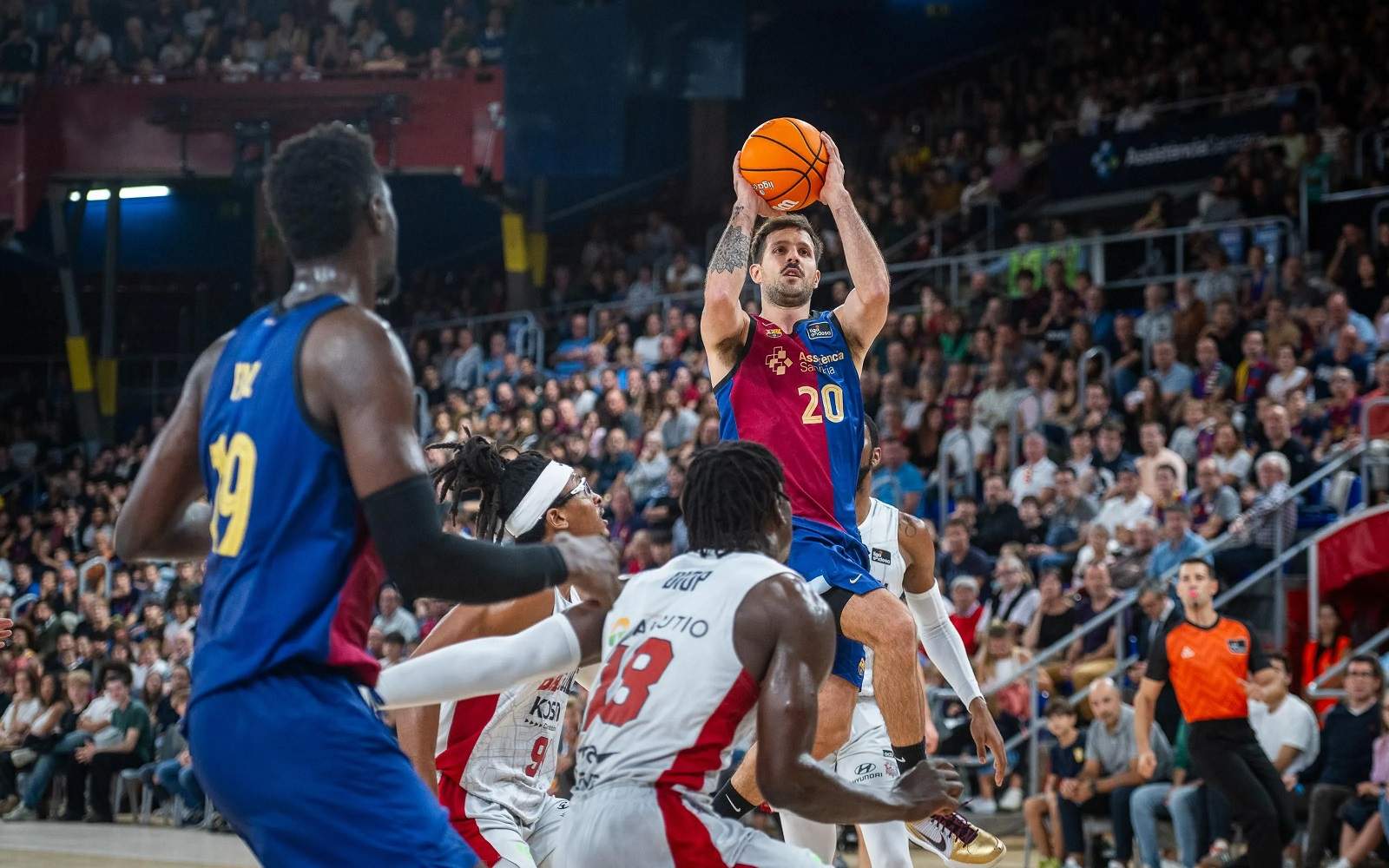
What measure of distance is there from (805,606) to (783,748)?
0.31 m

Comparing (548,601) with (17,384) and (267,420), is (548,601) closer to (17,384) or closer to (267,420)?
(267,420)

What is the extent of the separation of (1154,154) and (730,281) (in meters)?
15.5

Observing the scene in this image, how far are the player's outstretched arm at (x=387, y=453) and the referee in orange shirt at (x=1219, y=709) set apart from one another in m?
7.60

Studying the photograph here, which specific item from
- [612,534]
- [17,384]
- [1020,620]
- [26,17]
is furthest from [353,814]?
[17,384]

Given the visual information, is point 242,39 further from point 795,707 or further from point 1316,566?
point 795,707

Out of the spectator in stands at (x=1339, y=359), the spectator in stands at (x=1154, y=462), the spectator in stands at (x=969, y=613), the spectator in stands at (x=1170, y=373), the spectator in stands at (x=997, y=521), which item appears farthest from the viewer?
the spectator in stands at (x=1170, y=373)

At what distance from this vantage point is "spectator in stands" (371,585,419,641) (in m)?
15.6

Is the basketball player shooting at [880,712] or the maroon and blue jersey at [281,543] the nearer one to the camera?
the maroon and blue jersey at [281,543]

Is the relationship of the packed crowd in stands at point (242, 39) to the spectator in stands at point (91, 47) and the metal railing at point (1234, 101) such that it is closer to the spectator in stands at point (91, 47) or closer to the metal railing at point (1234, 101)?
the spectator in stands at point (91, 47)

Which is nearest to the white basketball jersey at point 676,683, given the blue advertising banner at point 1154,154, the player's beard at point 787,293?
the player's beard at point 787,293

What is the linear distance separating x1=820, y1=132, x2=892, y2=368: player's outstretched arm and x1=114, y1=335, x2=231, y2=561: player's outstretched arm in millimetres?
3273

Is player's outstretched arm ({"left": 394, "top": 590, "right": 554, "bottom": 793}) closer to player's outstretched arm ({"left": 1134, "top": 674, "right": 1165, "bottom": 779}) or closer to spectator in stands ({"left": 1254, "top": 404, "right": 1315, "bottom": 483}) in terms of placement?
player's outstretched arm ({"left": 1134, "top": 674, "right": 1165, "bottom": 779})

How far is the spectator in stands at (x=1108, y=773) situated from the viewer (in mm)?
10992

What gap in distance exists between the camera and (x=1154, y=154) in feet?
67.6
